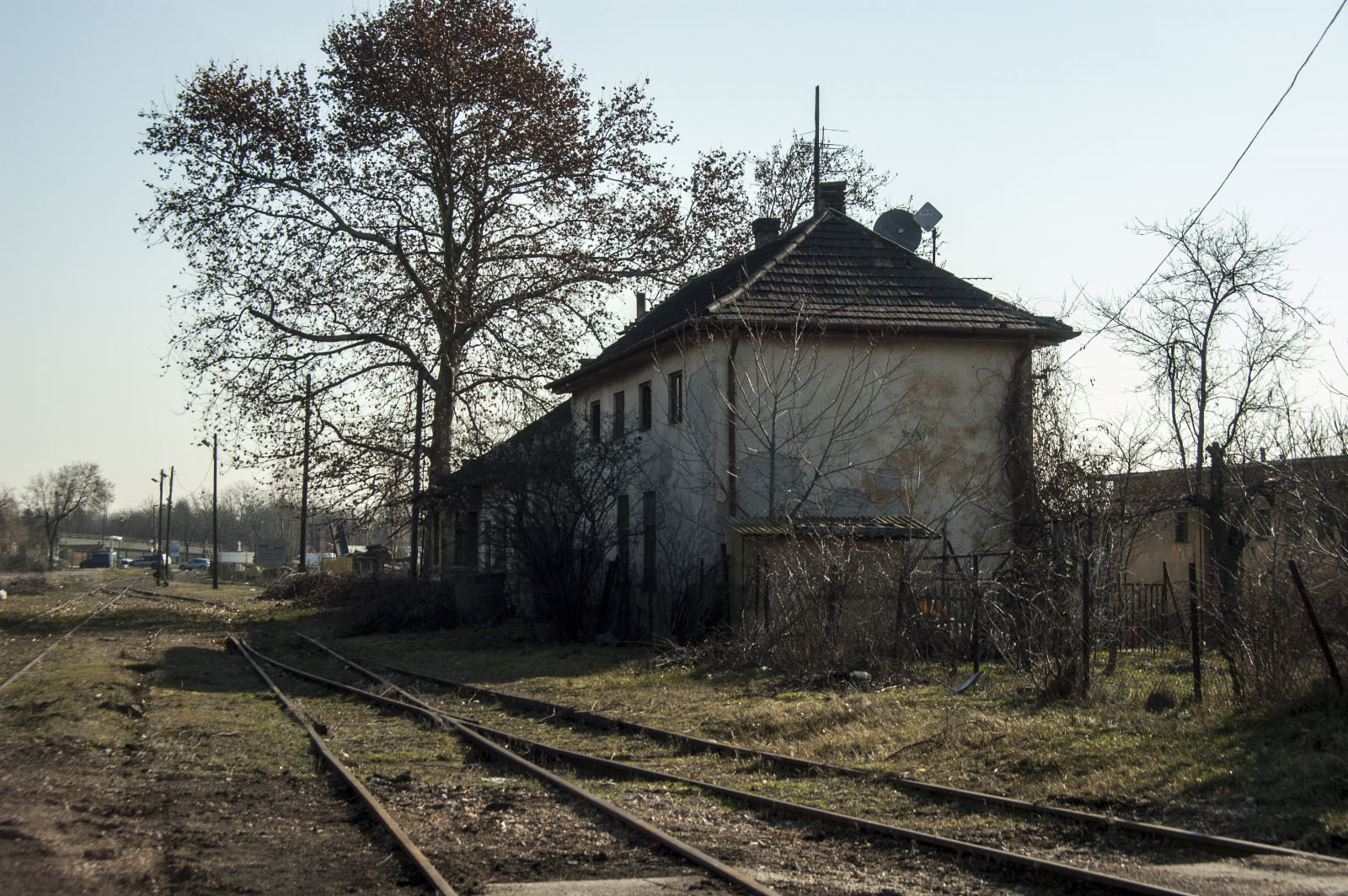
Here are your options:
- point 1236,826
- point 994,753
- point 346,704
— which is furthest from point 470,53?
point 1236,826

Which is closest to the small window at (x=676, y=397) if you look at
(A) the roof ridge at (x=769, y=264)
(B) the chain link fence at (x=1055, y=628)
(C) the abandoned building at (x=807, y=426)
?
(C) the abandoned building at (x=807, y=426)

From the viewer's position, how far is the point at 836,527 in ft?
58.0

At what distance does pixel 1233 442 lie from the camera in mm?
25953

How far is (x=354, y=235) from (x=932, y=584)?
Result: 20.6 metres

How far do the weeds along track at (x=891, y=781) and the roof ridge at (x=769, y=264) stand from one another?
9.00m

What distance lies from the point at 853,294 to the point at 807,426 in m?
3.18

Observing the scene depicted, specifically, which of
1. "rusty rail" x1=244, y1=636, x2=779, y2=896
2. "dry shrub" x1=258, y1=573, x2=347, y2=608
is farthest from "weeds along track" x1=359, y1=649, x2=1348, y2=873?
"dry shrub" x1=258, y1=573, x2=347, y2=608

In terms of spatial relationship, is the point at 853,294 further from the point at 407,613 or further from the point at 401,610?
the point at 401,610

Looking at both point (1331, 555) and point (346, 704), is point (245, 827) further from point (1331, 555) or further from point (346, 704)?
point (1331, 555)

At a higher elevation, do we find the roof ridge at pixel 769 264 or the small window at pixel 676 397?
the roof ridge at pixel 769 264

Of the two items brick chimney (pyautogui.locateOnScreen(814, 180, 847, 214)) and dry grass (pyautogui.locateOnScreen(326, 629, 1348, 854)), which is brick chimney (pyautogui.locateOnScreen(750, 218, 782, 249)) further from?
dry grass (pyautogui.locateOnScreen(326, 629, 1348, 854))

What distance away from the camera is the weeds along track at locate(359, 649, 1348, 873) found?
6.73 m

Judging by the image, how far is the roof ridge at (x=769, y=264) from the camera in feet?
70.3

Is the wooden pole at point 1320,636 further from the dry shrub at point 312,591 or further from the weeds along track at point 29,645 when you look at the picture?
the dry shrub at point 312,591
